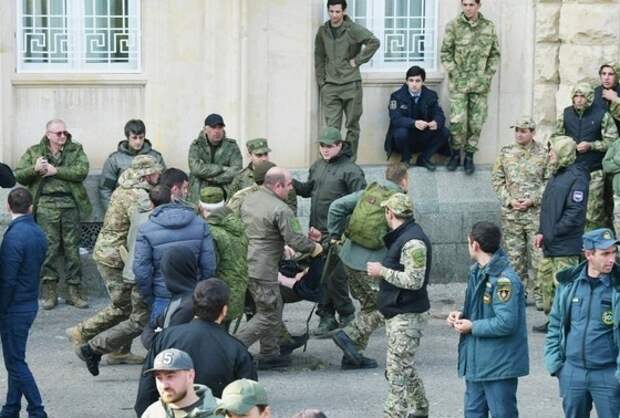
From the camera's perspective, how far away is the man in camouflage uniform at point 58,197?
16953 mm

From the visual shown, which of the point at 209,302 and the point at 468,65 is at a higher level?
the point at 468,65

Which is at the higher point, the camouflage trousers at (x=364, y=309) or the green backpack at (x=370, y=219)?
the green backpack at (x=370, y=219)

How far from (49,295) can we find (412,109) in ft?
13.7

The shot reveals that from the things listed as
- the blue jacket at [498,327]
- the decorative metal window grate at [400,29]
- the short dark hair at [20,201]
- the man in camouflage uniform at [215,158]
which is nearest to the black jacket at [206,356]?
the blue jacket at [498,327]

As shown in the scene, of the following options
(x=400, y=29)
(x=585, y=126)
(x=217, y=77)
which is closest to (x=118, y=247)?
(x=217, y=77)

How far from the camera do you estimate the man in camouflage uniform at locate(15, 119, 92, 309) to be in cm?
1695

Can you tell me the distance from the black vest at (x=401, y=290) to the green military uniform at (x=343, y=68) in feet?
18.5

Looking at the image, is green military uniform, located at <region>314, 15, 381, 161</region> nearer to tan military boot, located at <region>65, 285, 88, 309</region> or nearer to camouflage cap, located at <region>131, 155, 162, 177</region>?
tan military boot, located at <region>65, 285, 88, 309</region>

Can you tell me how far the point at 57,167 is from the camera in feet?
55.8

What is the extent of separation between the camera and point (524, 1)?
62.6ft

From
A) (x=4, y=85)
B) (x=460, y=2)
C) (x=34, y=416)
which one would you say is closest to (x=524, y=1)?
(x=460, y=2)

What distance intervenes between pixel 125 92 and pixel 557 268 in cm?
514

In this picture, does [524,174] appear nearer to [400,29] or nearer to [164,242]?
[400,29]

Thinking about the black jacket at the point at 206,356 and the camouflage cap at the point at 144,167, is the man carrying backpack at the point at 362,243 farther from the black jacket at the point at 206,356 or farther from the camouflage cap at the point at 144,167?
the black jacket at the point at 206,356
